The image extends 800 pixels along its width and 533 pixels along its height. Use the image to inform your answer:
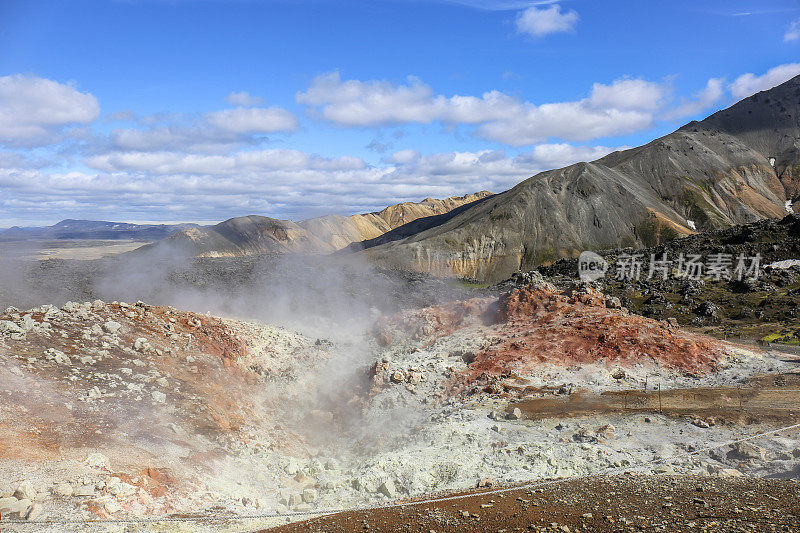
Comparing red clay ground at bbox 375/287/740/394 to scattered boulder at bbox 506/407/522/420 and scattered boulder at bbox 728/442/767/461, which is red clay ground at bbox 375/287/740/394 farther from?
scattered boulder at bbox 728/442/767/461

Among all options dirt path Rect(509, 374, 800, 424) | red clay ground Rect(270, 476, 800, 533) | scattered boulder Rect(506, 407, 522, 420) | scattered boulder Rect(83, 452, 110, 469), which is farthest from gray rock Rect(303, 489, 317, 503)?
dirt path Rect(509, 374, 800, 424)

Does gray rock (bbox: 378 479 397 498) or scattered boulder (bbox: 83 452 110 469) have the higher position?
scattered boulder (bbox: 83 452 110 469)

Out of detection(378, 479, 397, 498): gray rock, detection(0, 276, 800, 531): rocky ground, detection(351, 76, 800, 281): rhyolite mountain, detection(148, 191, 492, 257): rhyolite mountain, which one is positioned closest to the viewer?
detection(0, 276, 800, 531): rocky ground

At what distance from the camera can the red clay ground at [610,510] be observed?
7.45 m

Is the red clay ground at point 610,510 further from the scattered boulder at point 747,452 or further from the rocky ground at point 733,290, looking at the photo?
the rocky ground at point 733,290

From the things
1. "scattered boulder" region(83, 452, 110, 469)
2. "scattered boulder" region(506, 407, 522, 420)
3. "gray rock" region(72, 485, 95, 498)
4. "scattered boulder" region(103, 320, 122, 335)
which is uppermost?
"scattered boulder" region(103, 320, 122, 335)

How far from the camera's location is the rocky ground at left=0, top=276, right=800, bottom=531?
28.6ft

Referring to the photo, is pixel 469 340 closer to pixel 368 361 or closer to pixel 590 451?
pixel 368 361

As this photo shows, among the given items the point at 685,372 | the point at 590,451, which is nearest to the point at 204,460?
the point at 590,451

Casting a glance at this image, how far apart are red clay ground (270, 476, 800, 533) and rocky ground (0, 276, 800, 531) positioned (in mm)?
250

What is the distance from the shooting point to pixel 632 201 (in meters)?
89.4

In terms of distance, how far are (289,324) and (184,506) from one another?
15772mm

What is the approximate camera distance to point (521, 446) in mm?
11539

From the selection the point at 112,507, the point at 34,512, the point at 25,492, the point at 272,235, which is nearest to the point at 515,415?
the point at 112,507
